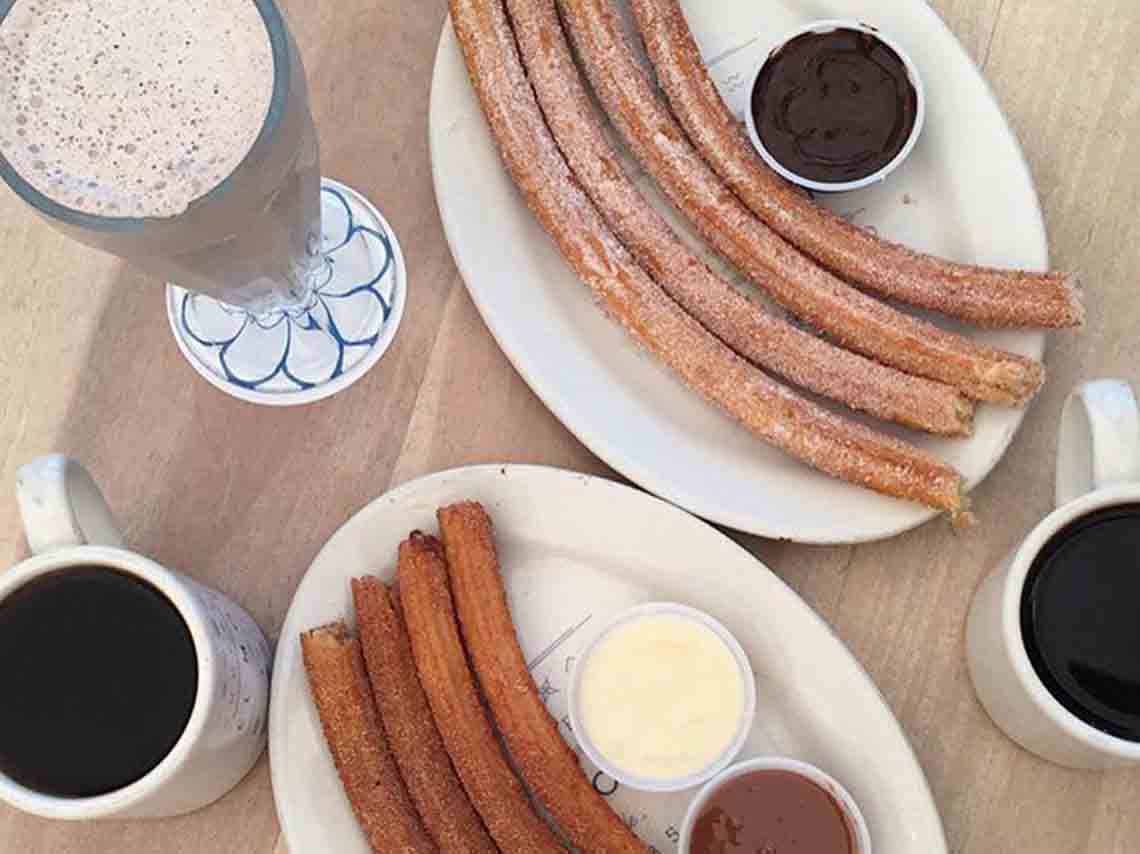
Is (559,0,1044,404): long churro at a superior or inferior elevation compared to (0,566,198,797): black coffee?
superior

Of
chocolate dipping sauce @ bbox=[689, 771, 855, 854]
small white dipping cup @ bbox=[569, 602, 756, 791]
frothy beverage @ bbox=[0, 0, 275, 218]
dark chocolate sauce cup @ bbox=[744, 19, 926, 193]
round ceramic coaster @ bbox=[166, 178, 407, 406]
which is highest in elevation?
frothy beverage @ bbox=[0, 0, 275, 218]

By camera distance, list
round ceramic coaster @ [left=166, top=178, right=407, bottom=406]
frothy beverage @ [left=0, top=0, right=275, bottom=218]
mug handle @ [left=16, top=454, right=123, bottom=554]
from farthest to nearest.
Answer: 1. round ceramic coaster @ [left=166, top=178, right=407, bottom=406]
2. mug handle @ [left=16, top=454, right=123, bottom=554]
3. frothy beverage @ [left=0, top=0, right=275, bottom=218]

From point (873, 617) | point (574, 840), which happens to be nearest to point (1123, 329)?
point (873, 617)

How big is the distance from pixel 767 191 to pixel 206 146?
46 centimetres

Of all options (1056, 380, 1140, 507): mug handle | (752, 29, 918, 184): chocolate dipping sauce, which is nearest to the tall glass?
(752, 29, 918, 184): chocolate dipping sauce

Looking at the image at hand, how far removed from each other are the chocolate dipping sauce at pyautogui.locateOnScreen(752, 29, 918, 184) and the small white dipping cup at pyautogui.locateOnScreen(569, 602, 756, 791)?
36 centimetres

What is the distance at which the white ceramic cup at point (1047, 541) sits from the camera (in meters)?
0.92

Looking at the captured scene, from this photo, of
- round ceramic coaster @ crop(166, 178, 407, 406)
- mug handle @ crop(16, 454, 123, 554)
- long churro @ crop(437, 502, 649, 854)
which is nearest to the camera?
mug handle @ crop(16, 454, 123, 554)

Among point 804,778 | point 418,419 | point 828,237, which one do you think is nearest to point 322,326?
point 418,419

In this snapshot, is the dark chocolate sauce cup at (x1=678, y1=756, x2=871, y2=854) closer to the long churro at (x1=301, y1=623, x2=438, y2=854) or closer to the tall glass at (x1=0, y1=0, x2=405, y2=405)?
the long churro at (x1=301, y1=623, x2=438, y2=854)

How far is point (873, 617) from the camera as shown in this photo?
1.07 meters

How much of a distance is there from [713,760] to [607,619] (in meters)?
0.14

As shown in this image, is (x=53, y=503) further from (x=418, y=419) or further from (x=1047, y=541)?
(x=1047, y=541)

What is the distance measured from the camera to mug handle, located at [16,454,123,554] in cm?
89
